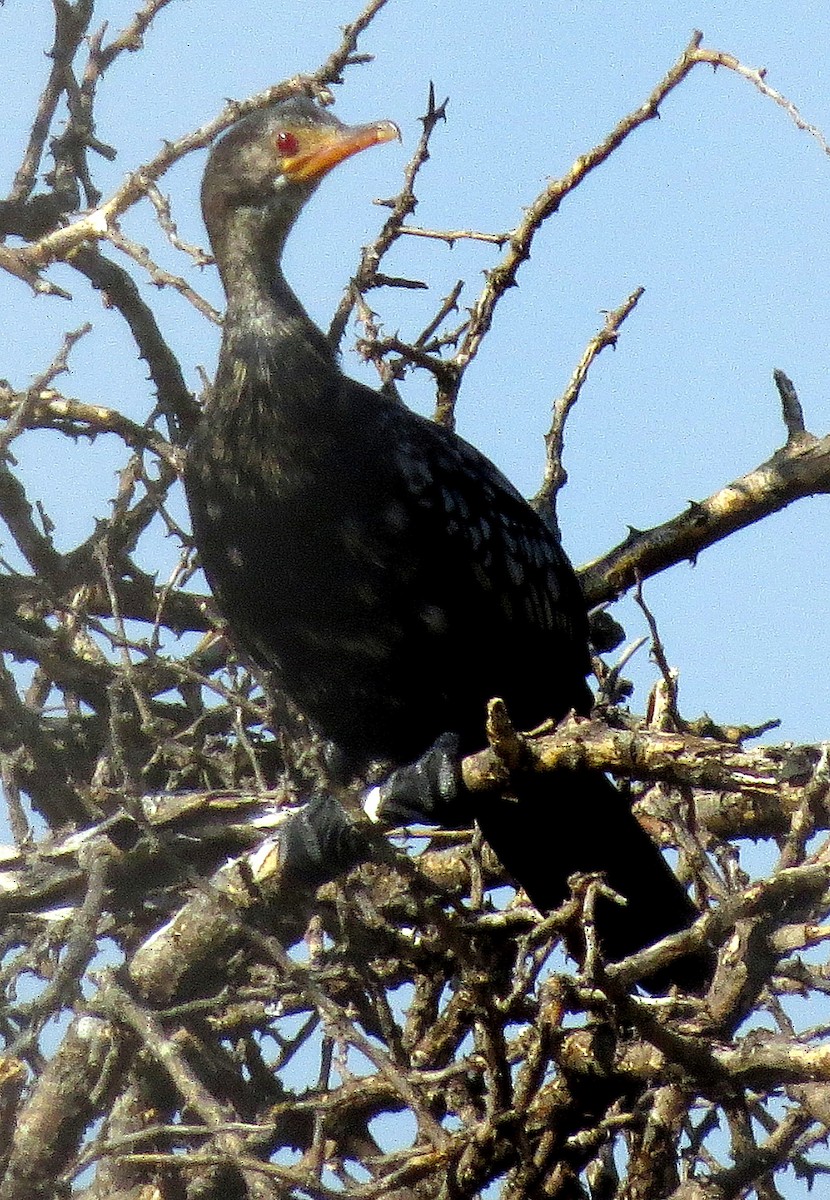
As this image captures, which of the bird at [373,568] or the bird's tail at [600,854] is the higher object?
the bird at [373,568]

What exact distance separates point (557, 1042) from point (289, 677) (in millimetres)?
2011

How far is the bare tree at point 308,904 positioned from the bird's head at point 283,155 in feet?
0.82

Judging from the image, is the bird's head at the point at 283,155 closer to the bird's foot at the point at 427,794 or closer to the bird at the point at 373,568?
the bird at the point at 373,568

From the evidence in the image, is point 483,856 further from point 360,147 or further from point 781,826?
point 360,147

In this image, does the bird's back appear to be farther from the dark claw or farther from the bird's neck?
the dark claw

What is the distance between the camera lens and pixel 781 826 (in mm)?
4480

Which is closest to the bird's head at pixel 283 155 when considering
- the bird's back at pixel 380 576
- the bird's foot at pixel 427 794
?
the bird's back at pixel 380 576

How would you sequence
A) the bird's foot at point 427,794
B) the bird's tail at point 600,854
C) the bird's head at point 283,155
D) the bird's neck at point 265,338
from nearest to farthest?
the bird's foot at point 427,794 < the bird's tail at point 600,854 < the bird's neck at point 265,338 < the bird's head at point 283,155

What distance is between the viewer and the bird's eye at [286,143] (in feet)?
16.0

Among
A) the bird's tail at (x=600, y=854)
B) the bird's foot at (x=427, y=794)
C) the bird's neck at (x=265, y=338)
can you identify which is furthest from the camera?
the bird's neck at (x=265, y=338)

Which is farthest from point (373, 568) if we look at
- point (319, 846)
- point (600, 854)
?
point (600, 854)

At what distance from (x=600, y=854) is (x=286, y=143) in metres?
2.28

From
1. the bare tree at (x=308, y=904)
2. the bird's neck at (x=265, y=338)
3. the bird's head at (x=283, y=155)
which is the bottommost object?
the bare tree at (x=308, y=904)

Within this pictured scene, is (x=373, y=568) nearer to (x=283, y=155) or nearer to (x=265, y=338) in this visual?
(x=265, y=338)
